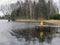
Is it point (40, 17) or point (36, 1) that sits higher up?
point (36, 1)

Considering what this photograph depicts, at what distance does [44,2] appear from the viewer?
74.6 meters

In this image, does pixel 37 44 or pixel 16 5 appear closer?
pixel 37 44

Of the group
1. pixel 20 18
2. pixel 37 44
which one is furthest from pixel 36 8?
pixel 37 44

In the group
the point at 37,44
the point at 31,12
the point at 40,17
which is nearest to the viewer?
the point at 37,44

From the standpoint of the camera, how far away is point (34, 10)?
7456 centimetres

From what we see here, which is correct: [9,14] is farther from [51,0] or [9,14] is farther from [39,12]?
[51,0]

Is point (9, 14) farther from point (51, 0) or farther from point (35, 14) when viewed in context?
point (51, 0)

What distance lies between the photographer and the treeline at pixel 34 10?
71250 millimetres

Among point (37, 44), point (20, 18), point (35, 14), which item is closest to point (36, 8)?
point (35, 14)

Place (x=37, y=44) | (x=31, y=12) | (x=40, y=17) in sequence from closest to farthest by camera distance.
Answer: (x=37, y=44) < (x=40, y=17) < (x=31, y=12)

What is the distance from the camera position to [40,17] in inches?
2783

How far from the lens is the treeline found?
71250 mm

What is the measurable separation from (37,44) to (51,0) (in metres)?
64.2

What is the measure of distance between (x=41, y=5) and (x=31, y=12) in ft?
21.2
